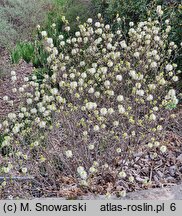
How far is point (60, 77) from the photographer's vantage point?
12.8ft

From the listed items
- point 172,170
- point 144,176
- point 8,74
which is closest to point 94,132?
point 144,176

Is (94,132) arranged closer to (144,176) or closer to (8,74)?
(144,176)

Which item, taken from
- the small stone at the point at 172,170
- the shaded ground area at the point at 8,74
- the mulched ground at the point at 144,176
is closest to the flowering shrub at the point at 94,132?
the mulched ground at the point at 144,176

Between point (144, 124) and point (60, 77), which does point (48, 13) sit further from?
point (144, 124)

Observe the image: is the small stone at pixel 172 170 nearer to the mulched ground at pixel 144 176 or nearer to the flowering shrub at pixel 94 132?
the mulched ground at pixel 144 176

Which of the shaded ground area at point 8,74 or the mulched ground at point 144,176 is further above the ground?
the shaded ground area at point 8,74

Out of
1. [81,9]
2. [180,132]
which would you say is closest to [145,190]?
[180,132]

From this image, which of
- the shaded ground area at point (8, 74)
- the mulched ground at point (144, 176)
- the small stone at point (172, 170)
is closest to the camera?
the mulched ground at point (144, 176)

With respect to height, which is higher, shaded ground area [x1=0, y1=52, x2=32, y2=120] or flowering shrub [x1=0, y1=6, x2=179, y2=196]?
shaded ground area [x1=0, y1=52, x2=32, y2=120]

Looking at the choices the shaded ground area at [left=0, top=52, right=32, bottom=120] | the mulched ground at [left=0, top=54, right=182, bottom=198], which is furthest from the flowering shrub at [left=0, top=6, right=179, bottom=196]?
the shaded ground area at [left=0, top=52, right=32, bottom=120]

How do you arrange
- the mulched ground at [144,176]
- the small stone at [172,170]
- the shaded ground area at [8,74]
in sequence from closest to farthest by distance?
the mulched ground at [144,176] → the small stone at [172,170] → the shaded ground area at [8,74]

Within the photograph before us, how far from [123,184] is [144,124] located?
2.10ft

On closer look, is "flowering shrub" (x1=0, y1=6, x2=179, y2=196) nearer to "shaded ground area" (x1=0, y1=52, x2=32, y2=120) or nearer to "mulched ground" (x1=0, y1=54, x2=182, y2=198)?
"mulched ground" (x1=0, y1=54, x2=182, y2=198)

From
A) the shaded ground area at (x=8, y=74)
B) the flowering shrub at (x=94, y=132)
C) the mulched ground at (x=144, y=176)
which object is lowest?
the mulched ground at (x=144, y=176)
